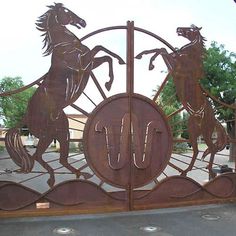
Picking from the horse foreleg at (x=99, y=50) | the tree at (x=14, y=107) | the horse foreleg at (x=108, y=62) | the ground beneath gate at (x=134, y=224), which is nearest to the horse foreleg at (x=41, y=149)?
the tree at (x=14, y=107)

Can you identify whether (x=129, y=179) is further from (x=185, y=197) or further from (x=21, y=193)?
(x=21, y=193)

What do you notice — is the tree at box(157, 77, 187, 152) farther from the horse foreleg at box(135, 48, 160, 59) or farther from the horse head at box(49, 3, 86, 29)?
the horse head at box(49, 3, 86, 29)

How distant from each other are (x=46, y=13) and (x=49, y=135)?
66.2 inches

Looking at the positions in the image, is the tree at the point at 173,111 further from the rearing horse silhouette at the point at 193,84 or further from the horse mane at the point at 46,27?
the horse mane at the point at 46,27

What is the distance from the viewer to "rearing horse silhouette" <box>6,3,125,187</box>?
510 centimetres

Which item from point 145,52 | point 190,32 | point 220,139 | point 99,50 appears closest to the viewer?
point 99,50

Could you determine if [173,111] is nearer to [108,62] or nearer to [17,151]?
[108,62]

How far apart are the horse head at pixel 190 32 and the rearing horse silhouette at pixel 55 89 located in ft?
5.19

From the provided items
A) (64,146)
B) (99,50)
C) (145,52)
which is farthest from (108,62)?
(64,146)

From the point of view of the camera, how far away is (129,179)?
5.47m

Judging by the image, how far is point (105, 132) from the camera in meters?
5.41

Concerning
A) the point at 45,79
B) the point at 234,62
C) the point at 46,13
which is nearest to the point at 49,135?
the point at 45,79

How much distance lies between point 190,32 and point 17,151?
3227 mm

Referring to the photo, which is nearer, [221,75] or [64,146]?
[64,146]
